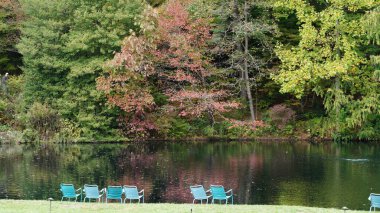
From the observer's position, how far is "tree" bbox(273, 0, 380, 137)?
40812 millimetres

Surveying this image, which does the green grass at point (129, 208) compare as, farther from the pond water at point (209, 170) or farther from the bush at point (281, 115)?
the bush at point (281, 115)

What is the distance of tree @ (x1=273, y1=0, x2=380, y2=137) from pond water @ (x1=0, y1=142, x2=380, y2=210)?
2666mm

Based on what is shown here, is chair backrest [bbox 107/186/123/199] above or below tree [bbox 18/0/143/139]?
below

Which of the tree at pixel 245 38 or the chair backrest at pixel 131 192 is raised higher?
the tree at pixel 245 38

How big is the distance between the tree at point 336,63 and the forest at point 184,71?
0.27 feet

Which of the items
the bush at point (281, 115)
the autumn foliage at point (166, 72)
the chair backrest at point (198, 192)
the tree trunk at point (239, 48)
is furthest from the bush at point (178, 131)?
the chair backrest at point (198, 192)

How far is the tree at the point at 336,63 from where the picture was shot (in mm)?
40812

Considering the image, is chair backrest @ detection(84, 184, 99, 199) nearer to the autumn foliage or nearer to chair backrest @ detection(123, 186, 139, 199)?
chair backrest @ detection(123, 186, 139, 199)

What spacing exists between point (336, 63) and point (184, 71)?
977cm

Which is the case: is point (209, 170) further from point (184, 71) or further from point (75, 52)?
point (75, 52)

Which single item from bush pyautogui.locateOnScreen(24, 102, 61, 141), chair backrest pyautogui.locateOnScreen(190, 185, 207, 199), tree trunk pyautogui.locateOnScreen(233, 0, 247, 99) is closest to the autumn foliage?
tree trunk pyautogui.locateOnScreen(233, 0, 247, 99)

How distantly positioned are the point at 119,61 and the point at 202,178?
50.3 ft

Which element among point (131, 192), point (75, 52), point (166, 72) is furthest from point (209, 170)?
point (75, 52)

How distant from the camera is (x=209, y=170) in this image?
2927 centimetres
